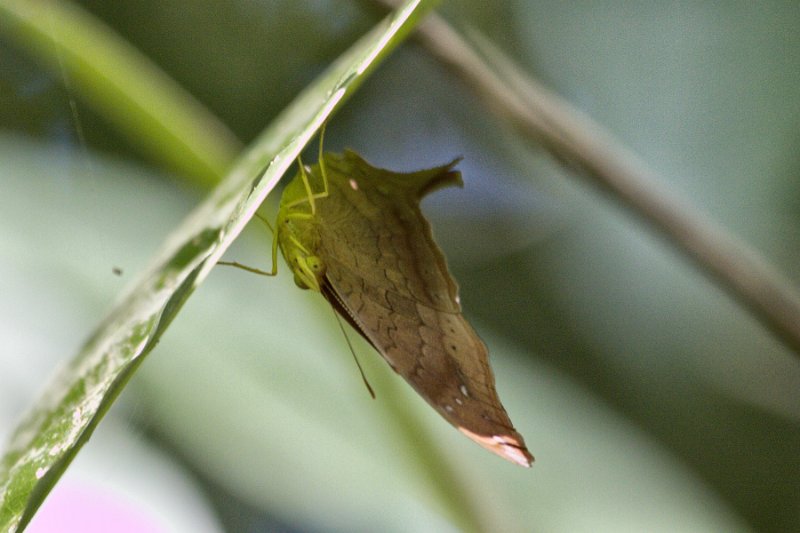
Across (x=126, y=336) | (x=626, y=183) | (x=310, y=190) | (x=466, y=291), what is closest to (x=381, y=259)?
(x=310, y=190)

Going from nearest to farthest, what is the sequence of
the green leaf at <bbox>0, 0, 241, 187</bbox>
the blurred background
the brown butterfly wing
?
1. the brown butterfly wing
2. the green leaf at <bbox>0, 0, 241, 187</bbox>
3. the blurred background

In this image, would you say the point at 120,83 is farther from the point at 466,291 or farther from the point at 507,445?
the point at 466,291

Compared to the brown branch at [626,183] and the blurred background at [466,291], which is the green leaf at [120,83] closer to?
the blurred background at [466,291]

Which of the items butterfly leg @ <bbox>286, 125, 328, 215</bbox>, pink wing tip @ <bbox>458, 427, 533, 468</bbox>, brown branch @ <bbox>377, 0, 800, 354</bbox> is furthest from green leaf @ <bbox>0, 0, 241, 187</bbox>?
pink wing tip @ <bbox>458, 427, 533, 468</bbox>

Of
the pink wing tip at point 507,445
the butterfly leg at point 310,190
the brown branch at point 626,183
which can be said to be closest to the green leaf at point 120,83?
the butterfly leg at point 310,190

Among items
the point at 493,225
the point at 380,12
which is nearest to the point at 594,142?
the point at 380,12

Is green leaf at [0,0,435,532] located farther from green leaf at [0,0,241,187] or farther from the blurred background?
the blurred background
